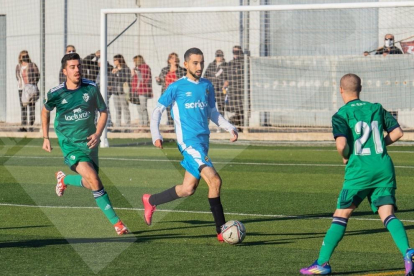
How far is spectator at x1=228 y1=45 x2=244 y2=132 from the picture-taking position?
22359mm

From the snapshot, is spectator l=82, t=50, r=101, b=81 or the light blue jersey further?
spectator l=82, t=50, r=101, b=81

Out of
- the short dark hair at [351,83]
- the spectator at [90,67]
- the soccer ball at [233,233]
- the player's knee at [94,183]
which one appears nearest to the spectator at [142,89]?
the spectator at [90,67]

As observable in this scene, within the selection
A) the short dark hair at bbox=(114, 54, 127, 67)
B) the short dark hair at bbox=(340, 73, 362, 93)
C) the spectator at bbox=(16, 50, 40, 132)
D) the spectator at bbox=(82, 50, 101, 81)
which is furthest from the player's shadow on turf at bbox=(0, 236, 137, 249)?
the spectator at bbox=(16, 50, 40, 132)

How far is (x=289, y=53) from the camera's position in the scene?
23.2 meters

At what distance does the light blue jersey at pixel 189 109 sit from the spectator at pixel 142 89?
45.9 feet

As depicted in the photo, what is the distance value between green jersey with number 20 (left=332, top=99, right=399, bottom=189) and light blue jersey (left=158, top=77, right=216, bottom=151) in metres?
2.45

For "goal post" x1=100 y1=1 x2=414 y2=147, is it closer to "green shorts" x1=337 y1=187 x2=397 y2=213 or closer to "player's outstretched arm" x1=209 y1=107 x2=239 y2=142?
"player's outstretched arm" x1=209 y1=107 x2=239 y2=142

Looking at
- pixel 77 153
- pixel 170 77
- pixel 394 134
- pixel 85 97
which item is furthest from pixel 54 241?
pixel 170 77

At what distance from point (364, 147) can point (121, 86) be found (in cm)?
1681

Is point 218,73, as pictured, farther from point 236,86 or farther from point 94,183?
point 94,183

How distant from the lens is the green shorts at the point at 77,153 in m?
9.70

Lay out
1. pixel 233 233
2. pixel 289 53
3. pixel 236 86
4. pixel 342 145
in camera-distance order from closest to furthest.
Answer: pixel 342 145
pixel 233 233
pixel 236 86
pixel 289 53

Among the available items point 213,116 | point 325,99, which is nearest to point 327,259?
point 213,116

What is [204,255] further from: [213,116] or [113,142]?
[113,142]
